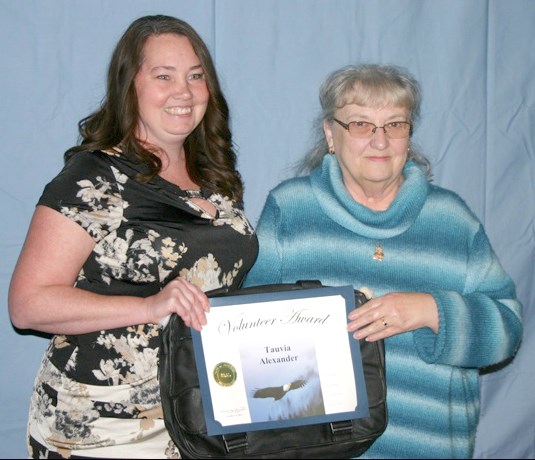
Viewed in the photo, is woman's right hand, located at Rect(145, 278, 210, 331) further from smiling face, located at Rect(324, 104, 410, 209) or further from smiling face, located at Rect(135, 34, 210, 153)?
smiling face, located at Rect(324, 104, 410, 209)

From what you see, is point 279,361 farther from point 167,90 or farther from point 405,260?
point 167,90

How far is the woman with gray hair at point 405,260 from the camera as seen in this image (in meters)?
1.82

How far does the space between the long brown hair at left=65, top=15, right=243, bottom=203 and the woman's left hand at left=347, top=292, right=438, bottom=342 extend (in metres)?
0.50

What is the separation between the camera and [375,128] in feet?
5.99

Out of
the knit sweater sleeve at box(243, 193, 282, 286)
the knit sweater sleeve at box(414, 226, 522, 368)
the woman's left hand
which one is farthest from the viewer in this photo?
the knit sweater sleeve at box(243, 193, 282, 286)

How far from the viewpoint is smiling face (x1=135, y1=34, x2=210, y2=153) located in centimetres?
176

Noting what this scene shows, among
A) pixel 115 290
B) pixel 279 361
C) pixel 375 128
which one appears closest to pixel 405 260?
pixel 375 128

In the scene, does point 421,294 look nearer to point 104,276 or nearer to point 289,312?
point 289,312

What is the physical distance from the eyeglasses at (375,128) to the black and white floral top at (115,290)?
475mm

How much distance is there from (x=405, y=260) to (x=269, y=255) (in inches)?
13.7

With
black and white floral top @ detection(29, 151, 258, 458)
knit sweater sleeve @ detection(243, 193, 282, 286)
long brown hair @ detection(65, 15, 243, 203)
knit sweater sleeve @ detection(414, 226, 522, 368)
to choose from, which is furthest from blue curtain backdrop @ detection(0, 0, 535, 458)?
knit sweater sleeve @ detection(414, 226, 522, 368)

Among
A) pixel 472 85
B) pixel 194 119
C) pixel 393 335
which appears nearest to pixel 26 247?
pixel 194 119

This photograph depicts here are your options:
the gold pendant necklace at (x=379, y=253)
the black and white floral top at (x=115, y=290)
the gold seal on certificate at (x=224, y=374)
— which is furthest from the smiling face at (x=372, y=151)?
the gold seal on certificate at (x=224, y=374)

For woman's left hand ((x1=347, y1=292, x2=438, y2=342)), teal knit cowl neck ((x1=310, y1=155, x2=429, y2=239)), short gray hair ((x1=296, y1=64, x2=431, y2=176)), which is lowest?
woman's left hand ((x1=347, y1=292, x2=438, y2=342))
